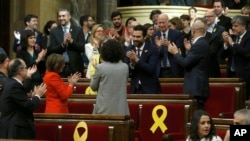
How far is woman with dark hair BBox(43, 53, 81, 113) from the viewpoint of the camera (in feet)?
41.6

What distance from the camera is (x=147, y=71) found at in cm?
1383

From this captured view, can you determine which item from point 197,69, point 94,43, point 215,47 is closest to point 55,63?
point 197,69

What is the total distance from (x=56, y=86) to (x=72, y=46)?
141 inches

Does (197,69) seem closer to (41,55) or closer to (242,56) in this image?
(242,56)

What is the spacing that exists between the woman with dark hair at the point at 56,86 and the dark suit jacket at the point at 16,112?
0.66 metres

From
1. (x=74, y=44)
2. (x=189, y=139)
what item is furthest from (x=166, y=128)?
(x=74, y=44)

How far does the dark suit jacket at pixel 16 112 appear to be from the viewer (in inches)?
473

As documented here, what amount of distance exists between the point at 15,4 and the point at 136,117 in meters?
7.83

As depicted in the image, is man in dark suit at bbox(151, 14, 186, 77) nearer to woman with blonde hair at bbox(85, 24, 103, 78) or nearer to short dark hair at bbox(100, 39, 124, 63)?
woman with blonde hair at bbox(85, 24, 103, 78)

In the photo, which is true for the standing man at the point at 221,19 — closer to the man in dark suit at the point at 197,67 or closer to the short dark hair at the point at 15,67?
the man in dark suit at the point at 197,67

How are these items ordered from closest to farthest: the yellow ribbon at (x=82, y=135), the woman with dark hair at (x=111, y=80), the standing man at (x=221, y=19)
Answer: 1. the woman with dark hair at (x=111, y=80)
2. the yellow ribbon at (x=82, y=135)
3. the standing man at (x=221, y=19)

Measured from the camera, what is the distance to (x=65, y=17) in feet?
53.8

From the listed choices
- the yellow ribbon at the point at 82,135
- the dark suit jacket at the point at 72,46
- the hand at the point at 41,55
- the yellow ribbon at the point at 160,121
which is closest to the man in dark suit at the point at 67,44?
the dark suit jacket at the point at 72,46

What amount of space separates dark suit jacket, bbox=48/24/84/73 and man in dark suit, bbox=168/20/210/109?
2971 millimetres
